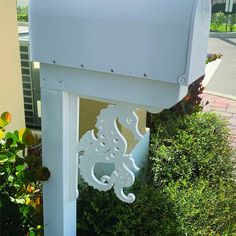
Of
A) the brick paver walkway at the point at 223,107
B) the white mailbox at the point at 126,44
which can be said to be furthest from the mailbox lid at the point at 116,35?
the brick paver walkway at the point at 223,107

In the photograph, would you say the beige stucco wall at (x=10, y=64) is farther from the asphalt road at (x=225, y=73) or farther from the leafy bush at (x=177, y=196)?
the asphalt road at (x=225, y=73)

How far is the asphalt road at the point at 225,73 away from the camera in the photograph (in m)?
8.00

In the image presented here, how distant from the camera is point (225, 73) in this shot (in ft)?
31.7

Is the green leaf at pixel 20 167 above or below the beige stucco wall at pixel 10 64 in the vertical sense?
below

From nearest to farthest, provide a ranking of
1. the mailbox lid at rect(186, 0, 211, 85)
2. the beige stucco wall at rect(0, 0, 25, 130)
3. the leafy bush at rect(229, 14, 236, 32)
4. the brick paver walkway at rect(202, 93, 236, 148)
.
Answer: the mailbox lid at rect(186, 0, 211, 85)
the beige stucco wall at rect(0, 0, 25, 130)
the brick paver walkway at rect(202, 93, 236, 148)
the leafy bush at rect(229, 14, 236, 32)

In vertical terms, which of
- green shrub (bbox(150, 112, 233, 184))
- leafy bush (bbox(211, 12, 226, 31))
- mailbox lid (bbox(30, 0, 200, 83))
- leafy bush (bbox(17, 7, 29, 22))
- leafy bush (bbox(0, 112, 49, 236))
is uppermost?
mailbox lid (bbox(30, 0, 200, 83))

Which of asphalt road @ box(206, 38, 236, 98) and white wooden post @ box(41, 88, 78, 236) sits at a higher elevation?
white wooden post @ box(41, 88, 78, 236)

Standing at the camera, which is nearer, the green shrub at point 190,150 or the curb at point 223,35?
the green shrub at point 190,150

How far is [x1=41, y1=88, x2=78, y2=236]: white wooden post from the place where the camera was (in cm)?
151

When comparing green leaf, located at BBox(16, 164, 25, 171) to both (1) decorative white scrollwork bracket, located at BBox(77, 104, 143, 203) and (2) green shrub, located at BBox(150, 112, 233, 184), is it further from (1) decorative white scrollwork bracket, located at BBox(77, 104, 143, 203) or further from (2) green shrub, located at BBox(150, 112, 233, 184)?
(2) green shrub, located at BBox(150, 112, 233, 184)

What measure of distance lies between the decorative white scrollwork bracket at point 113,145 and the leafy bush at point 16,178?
243 millimetres

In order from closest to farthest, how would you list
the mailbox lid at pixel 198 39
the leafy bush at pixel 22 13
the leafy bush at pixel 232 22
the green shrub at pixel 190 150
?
the mailbox lid at pixel 198 39
the green shrub at pixel 190 150
the leafy bush at pixel 22 13
the leafy bush at pixel 232 22

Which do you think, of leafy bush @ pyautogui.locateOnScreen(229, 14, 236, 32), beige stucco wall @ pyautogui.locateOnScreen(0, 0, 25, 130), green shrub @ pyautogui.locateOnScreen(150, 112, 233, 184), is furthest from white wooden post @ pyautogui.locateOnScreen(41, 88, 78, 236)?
leafy bush @ pyautogui.locateOnScreen(229, 14, 236, 32)

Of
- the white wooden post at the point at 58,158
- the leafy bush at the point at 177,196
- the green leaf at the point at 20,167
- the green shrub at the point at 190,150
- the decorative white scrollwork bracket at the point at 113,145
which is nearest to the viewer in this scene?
the decorative white scrollwork bracket at the point at 113,145
